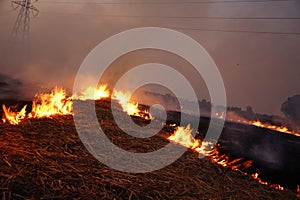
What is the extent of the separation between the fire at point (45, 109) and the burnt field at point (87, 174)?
14.9 inches

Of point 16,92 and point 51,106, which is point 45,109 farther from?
point 16,92

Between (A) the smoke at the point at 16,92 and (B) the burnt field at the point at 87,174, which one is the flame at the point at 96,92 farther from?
(B) the burnt field at the point at 87,174

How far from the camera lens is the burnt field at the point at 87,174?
393cm

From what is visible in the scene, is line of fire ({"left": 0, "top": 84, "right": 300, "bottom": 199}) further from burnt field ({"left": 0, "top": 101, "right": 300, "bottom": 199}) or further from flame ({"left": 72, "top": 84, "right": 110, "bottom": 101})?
flame ({"left": 72, "top": 84, "right": 110, "bottom": 101})

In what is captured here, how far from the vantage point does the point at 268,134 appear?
19.2m

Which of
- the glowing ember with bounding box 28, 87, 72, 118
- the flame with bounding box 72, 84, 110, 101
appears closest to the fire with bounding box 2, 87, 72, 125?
the glowing ember with bounding box 28, 87, 72, 118

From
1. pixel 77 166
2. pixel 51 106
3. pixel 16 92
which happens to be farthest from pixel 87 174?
pixel 16 92

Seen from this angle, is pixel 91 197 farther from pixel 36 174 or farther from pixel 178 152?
pixel 178 152

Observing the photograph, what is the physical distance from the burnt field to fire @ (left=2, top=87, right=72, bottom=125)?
14.9 inches

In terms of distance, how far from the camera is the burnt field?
393 cm

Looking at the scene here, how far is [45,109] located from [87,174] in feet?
14.5

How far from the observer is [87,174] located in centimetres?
453

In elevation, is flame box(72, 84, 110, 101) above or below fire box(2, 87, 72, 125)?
above

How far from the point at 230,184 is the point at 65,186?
376 centimetres
